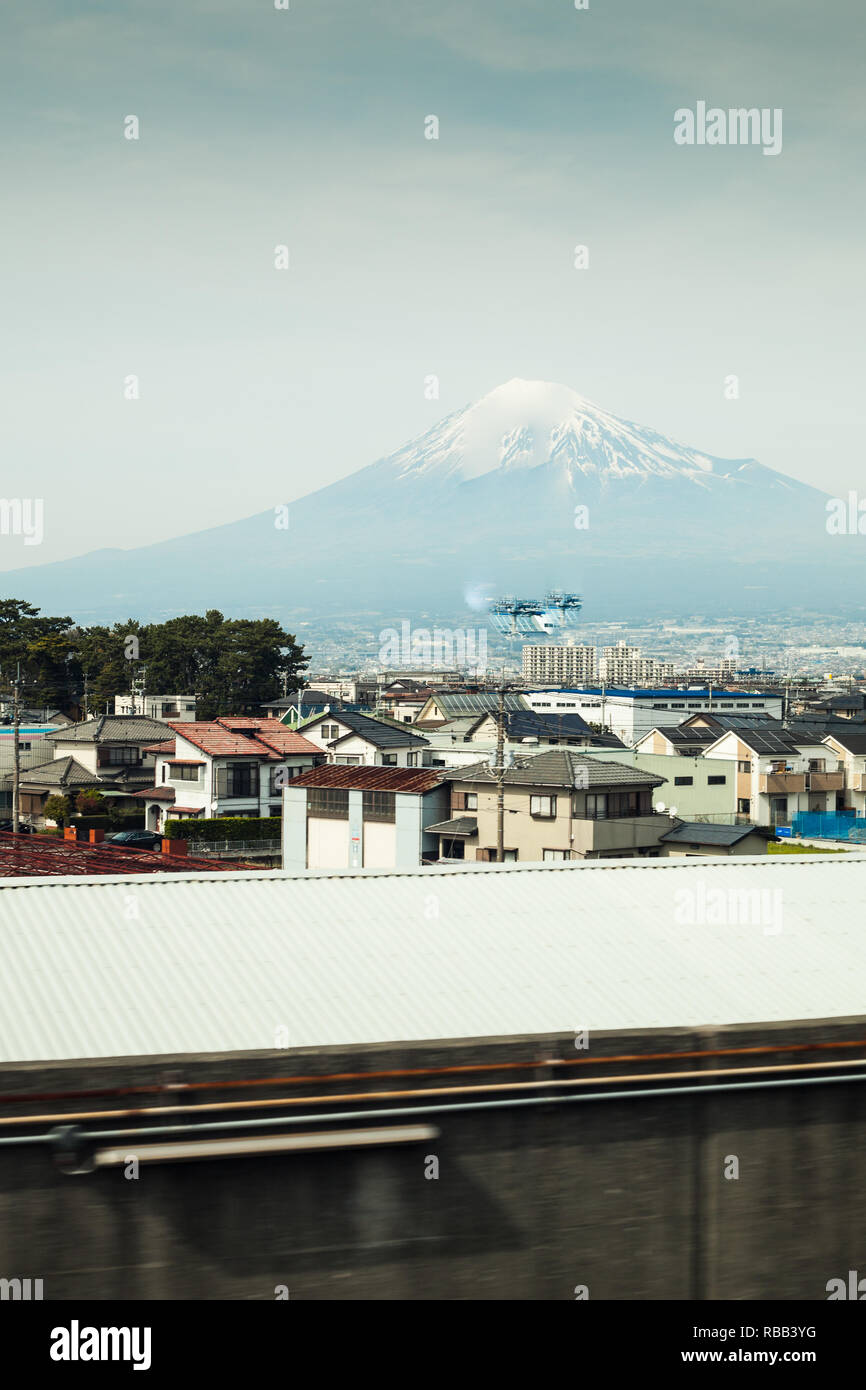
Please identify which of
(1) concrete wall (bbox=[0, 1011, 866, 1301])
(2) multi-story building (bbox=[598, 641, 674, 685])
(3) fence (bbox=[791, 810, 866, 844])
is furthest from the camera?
(2) multi-story building (bbox=[598, 641, 674, 685])

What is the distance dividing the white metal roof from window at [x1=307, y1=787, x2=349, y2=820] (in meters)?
21.4

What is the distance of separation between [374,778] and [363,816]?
1112 mm

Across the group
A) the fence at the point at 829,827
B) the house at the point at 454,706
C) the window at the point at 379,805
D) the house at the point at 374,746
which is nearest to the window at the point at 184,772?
the house at the point at 374,746

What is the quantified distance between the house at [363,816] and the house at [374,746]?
537cm

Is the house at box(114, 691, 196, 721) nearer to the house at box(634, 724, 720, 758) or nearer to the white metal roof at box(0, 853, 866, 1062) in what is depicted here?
the house at box(634, 724, 720, 758)

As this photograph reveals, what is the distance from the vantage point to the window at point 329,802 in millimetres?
28781

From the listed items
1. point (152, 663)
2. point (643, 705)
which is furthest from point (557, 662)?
point (152, 663)

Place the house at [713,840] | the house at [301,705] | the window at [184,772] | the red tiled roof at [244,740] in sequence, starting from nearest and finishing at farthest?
the house at [713,840], the red tiled roof at [244,740], the window at [184,772], the house at [301,705]

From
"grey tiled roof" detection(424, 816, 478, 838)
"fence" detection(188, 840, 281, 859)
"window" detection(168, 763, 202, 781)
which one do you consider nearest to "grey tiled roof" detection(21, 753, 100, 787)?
"window" detection(168, 763, 202, 781)

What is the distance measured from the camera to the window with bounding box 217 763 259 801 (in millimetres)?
35281

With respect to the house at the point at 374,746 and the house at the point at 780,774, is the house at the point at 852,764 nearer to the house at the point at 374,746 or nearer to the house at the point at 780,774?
the house at the point at 780,774

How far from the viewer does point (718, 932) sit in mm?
6984
